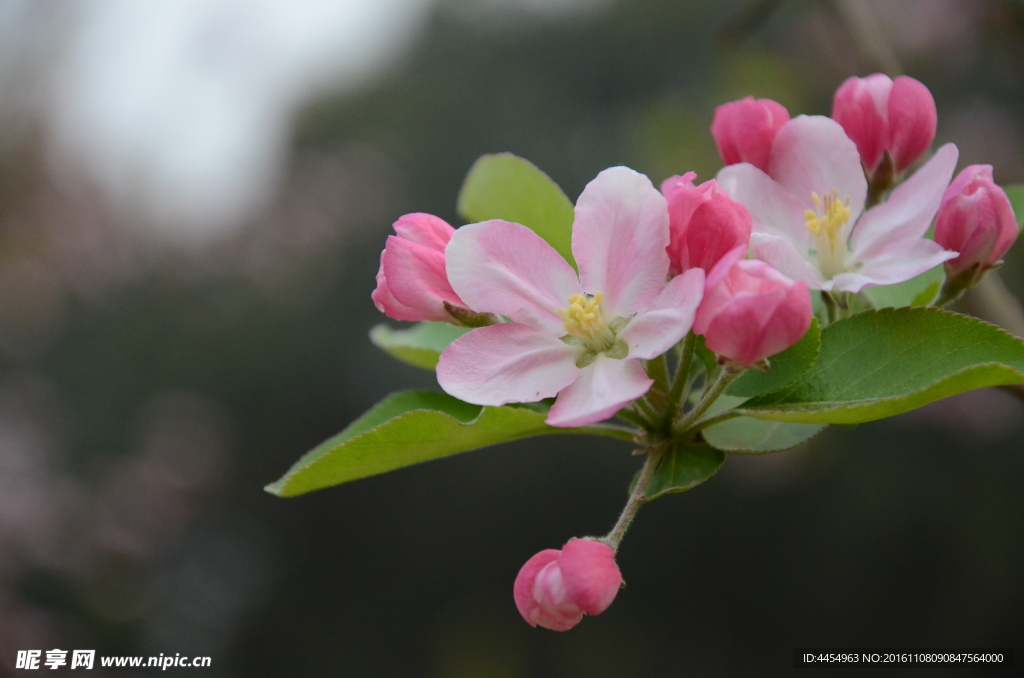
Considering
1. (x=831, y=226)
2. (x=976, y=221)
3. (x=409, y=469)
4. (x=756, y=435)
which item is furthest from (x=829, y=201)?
(x=409, y=469)

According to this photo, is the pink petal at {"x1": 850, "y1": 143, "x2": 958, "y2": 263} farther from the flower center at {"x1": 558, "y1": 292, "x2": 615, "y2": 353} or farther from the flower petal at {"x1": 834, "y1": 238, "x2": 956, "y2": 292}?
the flower center at {"x1": 558, "y1": 292, "x2": 615, "y2": 353}

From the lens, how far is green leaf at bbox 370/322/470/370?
0.89m

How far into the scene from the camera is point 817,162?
72 cm

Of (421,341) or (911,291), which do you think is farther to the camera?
(421,341)

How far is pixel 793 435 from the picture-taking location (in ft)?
2.16

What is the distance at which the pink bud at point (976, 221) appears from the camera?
2.03 ft

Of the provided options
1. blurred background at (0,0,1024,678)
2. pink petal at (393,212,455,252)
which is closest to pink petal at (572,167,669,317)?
pink petal at (393,212,455,252)

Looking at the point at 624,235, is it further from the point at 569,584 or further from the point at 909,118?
the point at 909,118

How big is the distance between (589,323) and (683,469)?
15cm

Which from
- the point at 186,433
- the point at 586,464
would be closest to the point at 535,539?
the point at 586,464

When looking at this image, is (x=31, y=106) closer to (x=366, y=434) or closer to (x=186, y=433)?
(x=186, y=433)

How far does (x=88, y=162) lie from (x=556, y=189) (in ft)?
10.7

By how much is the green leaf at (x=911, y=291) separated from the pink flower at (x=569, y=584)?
0.46 m

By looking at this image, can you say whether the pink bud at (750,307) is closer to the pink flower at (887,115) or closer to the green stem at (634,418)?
the green stem at (634,418)
